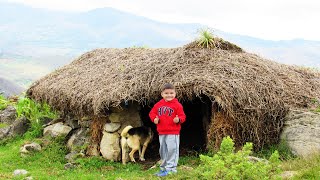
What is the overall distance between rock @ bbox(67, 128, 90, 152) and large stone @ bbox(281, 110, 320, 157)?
17.3 feet

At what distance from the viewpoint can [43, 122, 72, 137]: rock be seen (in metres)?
13.7

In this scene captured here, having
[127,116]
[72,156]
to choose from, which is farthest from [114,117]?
[72,156]

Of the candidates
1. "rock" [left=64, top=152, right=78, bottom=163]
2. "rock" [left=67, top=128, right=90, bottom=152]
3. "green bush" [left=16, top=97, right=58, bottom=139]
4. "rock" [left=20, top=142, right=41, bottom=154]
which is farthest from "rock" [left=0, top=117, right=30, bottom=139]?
"rock" [left=64, top=152, right=78, bottom=163]

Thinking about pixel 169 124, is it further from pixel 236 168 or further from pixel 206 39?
pixel 206 39

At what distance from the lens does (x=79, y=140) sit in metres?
12.8

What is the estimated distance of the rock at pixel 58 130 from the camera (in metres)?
13.7

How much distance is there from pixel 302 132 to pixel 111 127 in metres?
4.62

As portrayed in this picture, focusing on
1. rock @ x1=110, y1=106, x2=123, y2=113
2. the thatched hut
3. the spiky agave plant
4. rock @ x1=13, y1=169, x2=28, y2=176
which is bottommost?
rock @ x1=13, y1=169, x2=28, y2=176

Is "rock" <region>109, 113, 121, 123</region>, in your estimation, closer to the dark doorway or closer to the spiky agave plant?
the dark doorway

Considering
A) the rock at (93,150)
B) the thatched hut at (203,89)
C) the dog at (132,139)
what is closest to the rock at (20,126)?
the thatched hut at (203,89)

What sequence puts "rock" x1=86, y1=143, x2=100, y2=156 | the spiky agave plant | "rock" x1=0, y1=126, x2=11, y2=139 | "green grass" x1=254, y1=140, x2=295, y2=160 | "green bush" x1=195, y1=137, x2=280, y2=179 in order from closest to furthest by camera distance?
"green bush" x1=195, y1=137, x2=280, y2=179
"green grass" x1=254, y1=140, x2=295, y2=160
"rock" x1=86, y1=143, x2=100, y2=156
the spiky agave plant
"rock" x1=0, y1=126, x2=11, y2=139

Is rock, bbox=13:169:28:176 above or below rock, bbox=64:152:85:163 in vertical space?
below

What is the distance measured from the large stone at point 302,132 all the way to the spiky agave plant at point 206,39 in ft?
9.96

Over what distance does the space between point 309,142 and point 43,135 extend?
325 inches
